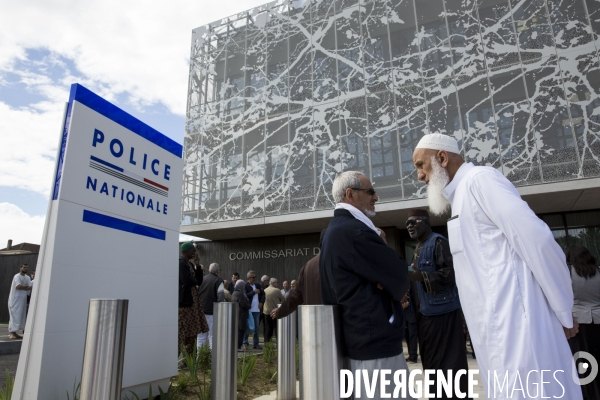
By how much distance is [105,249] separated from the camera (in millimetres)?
3402

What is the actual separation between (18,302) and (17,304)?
53 mm

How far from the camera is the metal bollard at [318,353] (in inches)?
76.4

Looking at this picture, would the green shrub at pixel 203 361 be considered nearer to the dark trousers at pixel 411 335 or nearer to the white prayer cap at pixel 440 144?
the white prayer cap at pixel 440 144

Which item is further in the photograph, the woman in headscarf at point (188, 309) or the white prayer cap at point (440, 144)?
the woman in headscarf at point (188, 309)

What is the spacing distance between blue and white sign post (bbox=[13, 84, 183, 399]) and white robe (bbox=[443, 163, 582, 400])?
2733mm

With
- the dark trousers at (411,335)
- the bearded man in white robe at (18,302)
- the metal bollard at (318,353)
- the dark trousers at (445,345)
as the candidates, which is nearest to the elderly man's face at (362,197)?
the metal bollard at (318,353)

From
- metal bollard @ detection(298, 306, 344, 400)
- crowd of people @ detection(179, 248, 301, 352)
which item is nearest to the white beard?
metal bollard @ detection(298, 306, 344, 400)

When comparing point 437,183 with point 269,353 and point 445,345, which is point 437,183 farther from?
point 269,353

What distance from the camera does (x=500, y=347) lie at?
71.9 inches

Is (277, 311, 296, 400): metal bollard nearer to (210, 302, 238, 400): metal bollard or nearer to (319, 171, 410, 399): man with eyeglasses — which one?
(210, 302, 238, 400): metal bollard

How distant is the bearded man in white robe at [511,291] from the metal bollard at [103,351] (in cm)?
199

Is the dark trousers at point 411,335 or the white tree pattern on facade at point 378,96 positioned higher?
the white tree pattern on facade at point 378,96

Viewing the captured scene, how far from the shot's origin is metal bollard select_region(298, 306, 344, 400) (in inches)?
76.4

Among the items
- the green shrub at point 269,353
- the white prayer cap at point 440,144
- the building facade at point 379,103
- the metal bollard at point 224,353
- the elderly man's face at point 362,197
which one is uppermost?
the building facade at point 379,103
